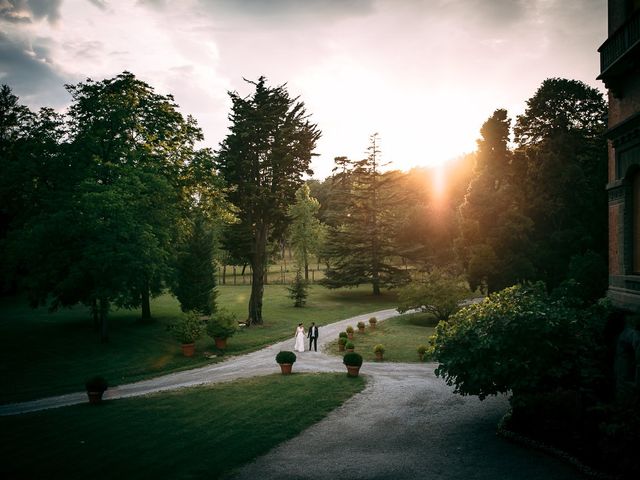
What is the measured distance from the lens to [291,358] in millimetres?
21297

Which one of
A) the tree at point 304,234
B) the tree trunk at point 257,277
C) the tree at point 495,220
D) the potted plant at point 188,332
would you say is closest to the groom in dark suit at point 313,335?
the potted plant at point 188,332

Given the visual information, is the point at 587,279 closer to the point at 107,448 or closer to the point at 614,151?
the point at 614,151

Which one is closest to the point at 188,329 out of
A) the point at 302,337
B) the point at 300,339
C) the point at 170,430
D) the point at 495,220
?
the point at 300,339

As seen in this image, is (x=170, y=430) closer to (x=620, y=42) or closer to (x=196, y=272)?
(x=620, y=42)

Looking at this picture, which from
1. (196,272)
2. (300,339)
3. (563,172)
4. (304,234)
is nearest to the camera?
(300,339)

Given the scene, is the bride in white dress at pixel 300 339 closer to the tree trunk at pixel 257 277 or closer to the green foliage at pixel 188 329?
the green foliage at pixel 188 329

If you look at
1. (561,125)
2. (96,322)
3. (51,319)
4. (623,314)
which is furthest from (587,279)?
(51,319)

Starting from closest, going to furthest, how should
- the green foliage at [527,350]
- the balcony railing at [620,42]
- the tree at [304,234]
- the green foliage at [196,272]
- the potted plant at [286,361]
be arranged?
the balcony railing at [620,42], the green foliage at [527,350], the potted plant at [286,361], the green foliage at [196,272], the tree at [304,234]

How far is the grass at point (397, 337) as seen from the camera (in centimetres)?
2598

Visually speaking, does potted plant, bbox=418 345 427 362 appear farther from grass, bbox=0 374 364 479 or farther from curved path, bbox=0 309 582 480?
grass, bbox=0 374 364 479

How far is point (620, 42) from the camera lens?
12.6 m

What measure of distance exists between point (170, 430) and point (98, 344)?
18.1m

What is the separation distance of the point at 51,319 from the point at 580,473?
130 feet

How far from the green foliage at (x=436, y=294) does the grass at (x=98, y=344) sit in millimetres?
7960
